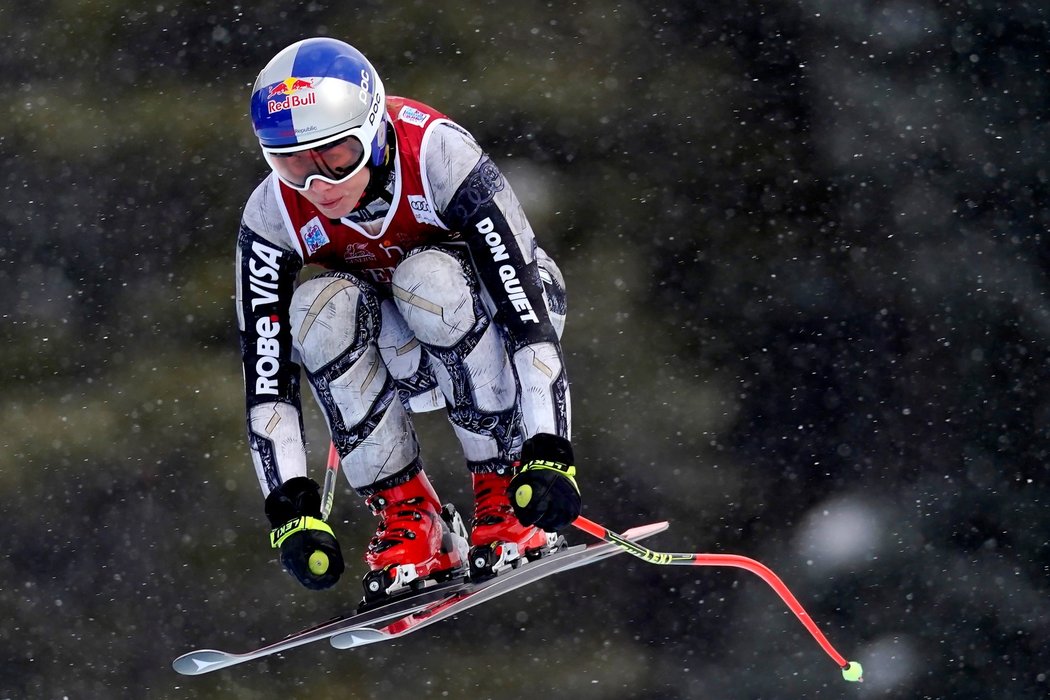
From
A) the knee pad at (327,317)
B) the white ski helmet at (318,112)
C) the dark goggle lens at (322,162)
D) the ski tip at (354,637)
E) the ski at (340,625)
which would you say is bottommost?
the ski at (340,625)

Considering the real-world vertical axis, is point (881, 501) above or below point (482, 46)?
below

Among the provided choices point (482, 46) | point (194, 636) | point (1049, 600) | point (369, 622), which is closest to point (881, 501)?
point (1049, 600)

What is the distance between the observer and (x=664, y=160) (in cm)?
792

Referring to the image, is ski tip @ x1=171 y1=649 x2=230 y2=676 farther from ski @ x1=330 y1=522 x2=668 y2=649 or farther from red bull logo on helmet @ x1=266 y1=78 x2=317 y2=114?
red bull logo on helmet @ x1=266 y1=78 x2=317 y2=114

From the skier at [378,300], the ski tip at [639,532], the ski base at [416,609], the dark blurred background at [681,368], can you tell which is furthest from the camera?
the dark blurred background at [681,368]

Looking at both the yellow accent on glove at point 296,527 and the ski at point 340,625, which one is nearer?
the yellow accent on glove at point 296,527

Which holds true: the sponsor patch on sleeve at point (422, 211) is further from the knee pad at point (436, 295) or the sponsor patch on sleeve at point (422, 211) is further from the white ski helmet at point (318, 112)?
the white ski helmet at point (318, 112)

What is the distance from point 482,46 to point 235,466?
278 cm

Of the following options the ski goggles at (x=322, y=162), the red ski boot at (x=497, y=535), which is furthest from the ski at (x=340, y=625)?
the ski goggles at (x=322, y=162)

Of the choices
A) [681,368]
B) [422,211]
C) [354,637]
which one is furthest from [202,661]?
[681,368]

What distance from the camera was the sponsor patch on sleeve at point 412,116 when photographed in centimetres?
410

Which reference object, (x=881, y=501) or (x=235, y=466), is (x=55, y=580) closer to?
(x=235, y=466)

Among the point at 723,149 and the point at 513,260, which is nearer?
the point at 513,260

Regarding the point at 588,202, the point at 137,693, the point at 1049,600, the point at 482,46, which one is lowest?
the point at 1049,600
